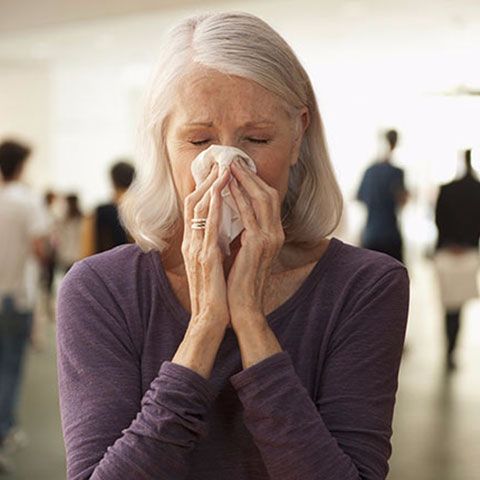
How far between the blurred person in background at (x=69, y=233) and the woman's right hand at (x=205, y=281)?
9167 millimetres

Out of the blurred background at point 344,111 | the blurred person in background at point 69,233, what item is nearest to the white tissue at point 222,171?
the blurred background at point 344,111

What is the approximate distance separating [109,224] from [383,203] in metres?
2.89

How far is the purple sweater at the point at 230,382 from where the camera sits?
140 cm

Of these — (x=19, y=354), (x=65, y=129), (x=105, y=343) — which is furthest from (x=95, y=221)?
(x=65, y=129)

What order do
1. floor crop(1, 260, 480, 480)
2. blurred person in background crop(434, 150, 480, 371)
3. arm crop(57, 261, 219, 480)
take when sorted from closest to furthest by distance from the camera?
arm crop(57, 261, 219, 480) < floor crop(1, 260, 480, 480) < blurred person in background crop(434, 150, 480, 371)

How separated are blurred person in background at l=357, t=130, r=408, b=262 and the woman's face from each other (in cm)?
695

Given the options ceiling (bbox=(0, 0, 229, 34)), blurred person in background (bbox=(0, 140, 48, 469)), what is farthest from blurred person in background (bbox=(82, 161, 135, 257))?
ceiling (bbox=(0, 0, 229, 34))

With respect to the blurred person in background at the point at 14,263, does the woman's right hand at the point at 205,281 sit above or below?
above

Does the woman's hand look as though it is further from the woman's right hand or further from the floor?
the floor

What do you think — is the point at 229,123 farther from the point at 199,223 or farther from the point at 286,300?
the point at 286,300

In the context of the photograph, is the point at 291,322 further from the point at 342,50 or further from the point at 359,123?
the point at 359,123

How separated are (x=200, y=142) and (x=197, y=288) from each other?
201 millimetres

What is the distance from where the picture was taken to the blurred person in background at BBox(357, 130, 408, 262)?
27.6 ft

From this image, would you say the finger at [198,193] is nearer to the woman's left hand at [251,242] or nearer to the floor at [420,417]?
the woman's left hand at [251,242]
